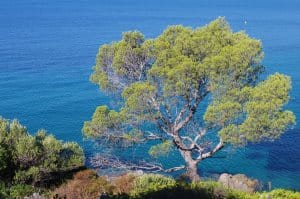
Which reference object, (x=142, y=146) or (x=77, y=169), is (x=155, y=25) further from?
(x=77, y=169)

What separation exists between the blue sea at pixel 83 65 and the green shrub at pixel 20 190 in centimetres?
1526

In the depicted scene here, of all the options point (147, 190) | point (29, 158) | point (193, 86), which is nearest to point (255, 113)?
point (193, 86)

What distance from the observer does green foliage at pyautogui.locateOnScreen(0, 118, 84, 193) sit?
18828 mm

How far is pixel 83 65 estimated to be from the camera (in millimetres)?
63312

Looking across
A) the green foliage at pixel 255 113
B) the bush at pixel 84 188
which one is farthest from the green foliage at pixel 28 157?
the green foliage at pixel 255 113

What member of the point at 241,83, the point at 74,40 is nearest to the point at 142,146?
the point at 241,83

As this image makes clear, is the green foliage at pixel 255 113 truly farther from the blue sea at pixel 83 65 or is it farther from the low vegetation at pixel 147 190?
the blue sea at pixel 83 65

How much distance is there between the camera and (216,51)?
23.0 meters

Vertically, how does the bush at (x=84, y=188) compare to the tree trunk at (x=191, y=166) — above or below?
below

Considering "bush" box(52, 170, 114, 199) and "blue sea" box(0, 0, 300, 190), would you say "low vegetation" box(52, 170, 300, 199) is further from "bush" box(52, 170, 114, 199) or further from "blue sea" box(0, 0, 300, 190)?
"blue sea" box(0, 0, 300, 190)

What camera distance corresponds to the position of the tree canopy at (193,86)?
21.8m

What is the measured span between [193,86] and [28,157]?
27.9ft

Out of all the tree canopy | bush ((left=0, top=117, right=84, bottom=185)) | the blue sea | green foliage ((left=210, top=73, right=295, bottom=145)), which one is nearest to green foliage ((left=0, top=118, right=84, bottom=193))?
bush ((left=0, top=117, right=84, bottom=185))

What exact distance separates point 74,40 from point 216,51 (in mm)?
62647
